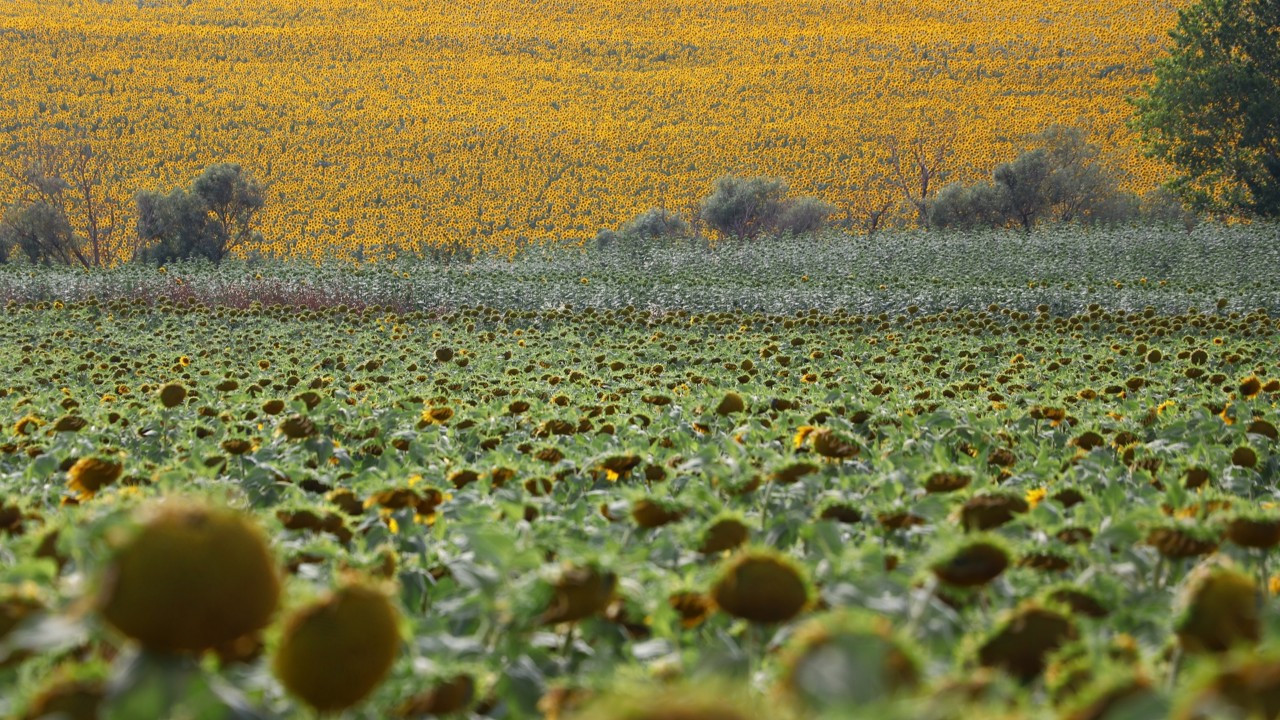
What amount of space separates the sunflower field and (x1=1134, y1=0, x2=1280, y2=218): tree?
20550 millimetres

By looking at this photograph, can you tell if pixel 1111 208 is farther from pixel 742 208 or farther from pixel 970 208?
pixel 742 208

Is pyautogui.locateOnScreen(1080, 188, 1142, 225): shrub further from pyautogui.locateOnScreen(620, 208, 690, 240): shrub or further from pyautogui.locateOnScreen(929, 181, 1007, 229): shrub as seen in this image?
pyautogui.locateOnScreen(620, 208, 690, 240): shrub

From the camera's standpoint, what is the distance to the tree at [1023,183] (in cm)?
2695

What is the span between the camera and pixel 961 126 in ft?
157

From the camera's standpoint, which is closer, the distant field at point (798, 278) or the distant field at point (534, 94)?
the distant field at point (798, 278)

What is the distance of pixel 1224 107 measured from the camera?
25.9 meters

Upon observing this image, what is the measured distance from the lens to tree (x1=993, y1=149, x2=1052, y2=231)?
88.4ft

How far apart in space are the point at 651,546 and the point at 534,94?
55.6 m

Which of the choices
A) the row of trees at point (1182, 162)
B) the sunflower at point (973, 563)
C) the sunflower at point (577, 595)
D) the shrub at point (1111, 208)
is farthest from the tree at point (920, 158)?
the sunflower at point (577, 595)

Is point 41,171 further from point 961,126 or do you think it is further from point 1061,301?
point 961,126

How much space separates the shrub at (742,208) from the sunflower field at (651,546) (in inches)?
822

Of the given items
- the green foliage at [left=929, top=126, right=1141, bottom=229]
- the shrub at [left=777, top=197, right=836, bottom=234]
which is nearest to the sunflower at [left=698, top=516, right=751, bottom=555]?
the green foliage at [left=929, top=126, right=1141, bottom=229]

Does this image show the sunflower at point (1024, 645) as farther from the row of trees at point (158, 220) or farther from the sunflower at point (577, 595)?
the row of trees at point (158, 220)

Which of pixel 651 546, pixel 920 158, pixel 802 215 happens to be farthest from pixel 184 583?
pixel 920 158
